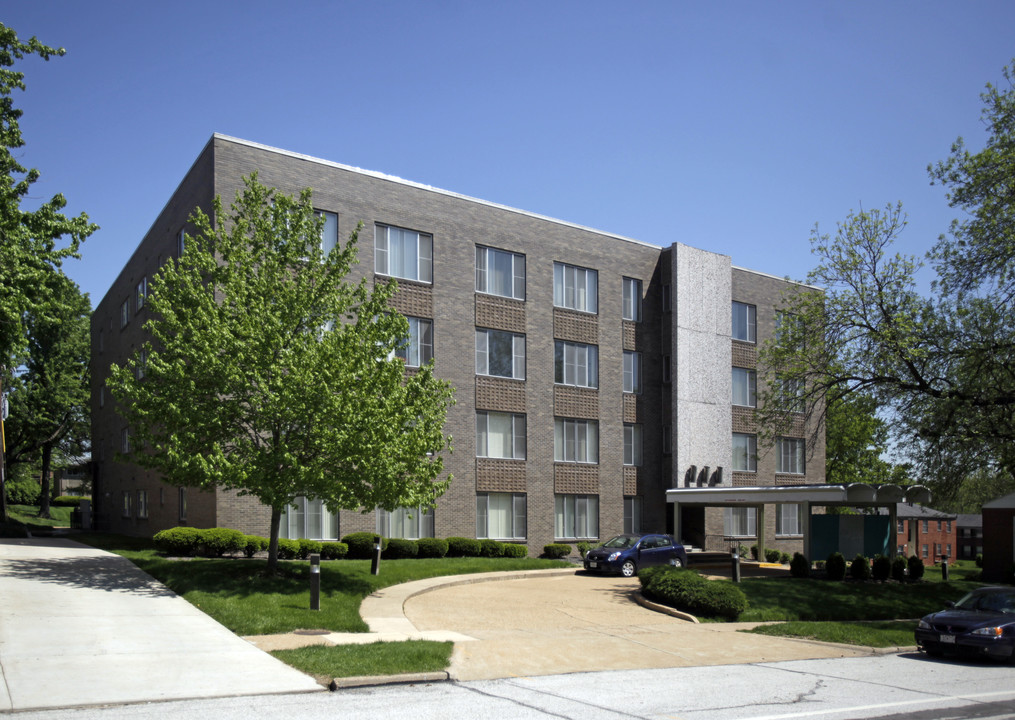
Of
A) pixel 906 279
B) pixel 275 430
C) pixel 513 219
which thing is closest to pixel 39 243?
pixel 275 430

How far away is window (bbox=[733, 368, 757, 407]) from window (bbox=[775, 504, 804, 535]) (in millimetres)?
5804

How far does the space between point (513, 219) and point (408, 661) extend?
82.8ft

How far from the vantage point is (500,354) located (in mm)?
35219

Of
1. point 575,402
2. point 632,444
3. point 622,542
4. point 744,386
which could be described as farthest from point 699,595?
point 744,386

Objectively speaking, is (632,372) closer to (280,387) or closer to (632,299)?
(632,299)

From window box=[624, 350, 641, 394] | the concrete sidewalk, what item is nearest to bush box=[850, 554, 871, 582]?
window box=[624, 350, 641, 394]

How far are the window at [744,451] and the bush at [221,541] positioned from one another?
83.3ft

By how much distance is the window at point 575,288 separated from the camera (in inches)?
1475

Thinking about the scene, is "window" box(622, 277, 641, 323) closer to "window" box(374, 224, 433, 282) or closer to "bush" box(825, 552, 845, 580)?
"window" box(374, 224, 433, 282)

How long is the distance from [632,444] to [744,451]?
7235 mm

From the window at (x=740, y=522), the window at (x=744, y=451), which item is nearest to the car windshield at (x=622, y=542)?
the window at (x=740, y=522)

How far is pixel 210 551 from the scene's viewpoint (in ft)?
82.8

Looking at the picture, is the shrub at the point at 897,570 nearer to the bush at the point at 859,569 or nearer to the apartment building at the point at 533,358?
the bush at the point at 859,569

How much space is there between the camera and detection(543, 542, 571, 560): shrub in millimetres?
35094
